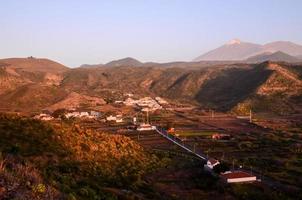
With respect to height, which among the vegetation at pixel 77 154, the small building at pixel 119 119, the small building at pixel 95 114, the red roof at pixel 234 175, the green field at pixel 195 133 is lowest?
the green field at pixel 195 133

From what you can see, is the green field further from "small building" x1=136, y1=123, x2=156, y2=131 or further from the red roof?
the red roof

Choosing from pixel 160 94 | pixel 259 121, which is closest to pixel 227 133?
pixel 259 121

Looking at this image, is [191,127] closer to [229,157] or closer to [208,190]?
[229,157]

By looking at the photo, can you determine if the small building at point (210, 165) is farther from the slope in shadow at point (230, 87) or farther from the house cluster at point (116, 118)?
the slope in shadow at point (230, 87)

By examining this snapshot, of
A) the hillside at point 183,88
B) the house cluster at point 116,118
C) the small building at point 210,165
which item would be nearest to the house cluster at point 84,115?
the house cluster at point 116,118

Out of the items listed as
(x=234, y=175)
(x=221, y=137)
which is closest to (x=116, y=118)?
(x=221, y=137)

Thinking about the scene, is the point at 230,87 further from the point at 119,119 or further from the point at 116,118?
the point at 119,119

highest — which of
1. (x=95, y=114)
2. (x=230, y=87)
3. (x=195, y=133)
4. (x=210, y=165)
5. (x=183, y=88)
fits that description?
(x=230, y=87)
